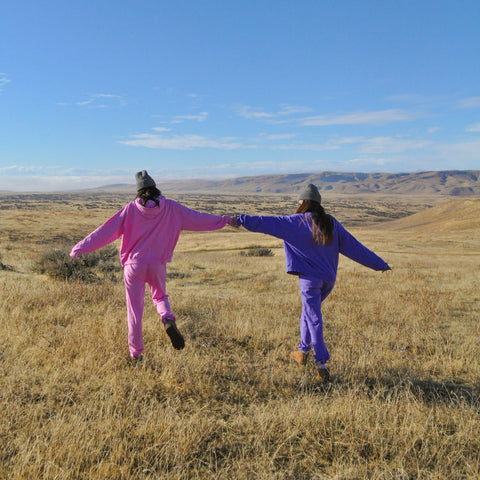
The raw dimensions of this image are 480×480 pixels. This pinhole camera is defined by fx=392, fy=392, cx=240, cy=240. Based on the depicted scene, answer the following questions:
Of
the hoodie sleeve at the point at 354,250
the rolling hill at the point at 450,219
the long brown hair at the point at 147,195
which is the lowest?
the rolling hill at the point at 450,219

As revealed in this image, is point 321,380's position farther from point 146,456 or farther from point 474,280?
point 474,280

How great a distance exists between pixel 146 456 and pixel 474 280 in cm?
1246

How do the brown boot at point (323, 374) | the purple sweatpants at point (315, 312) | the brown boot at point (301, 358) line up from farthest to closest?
the brown boot at point (301, 358), the purple sweatpants at point (315, 312), the brown boot at point (323, 374)

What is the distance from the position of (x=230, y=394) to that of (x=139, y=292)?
1.50m

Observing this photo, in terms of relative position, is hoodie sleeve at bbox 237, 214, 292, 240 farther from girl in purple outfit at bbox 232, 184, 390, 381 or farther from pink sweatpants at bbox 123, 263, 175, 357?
pink sweatpants at bbox 123, 263, 175, 357

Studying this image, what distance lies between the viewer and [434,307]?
7.82m

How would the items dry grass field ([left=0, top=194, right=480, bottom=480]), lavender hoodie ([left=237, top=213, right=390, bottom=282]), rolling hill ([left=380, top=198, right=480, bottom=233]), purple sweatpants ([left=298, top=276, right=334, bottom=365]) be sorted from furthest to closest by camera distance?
rolling hill ([left=380, top=198, right=480, bottom=233]) < lavender hoodie ([left=237, top=213, right=390, bottom=282]) < purple sweatpants ([left=298, top=276, right=334, bottom=365]) < dry grass field ([left=0, top=194, right=480, bottom=480])

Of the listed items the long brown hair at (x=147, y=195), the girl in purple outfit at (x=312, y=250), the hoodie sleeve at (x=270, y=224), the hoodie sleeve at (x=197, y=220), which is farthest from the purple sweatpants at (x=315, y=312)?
the long brown hair at (x=147, y=195)

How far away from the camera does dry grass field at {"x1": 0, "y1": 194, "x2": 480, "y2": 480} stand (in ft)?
8.73

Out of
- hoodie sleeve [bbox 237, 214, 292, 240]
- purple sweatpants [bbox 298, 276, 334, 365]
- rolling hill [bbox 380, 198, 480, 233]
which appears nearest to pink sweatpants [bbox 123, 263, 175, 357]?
hoodie sleeve [bbox 237, 214, 292, 240]

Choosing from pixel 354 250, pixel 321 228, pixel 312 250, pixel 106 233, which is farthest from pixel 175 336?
pixel 354 250

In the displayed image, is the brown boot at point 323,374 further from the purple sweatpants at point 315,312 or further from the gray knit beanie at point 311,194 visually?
the gray knit beanie at point 311,194

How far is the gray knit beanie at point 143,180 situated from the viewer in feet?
Result: 14.1

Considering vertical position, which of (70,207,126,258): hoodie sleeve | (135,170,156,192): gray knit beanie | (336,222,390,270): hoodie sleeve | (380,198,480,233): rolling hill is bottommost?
(380,198,480,233): rolling hill
